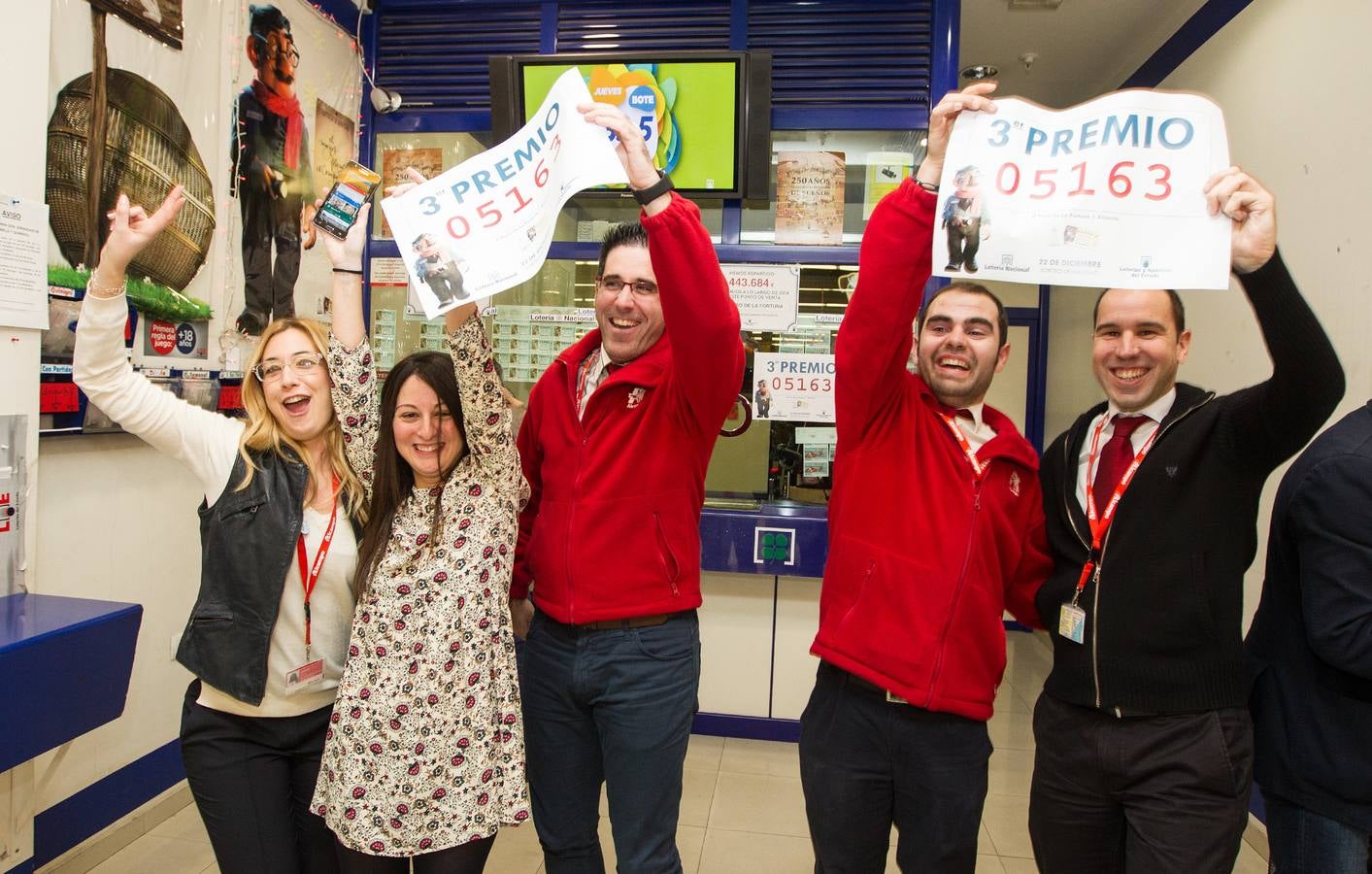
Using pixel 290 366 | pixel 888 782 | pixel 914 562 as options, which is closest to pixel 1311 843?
pixel 888 782

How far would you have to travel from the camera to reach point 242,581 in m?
1.59

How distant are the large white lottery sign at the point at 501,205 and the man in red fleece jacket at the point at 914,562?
1.93 feet

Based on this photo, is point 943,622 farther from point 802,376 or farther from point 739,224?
point 739,224

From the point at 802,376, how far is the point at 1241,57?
2380 millimetres

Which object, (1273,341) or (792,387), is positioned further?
(792,387)

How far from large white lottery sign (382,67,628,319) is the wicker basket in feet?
5.17

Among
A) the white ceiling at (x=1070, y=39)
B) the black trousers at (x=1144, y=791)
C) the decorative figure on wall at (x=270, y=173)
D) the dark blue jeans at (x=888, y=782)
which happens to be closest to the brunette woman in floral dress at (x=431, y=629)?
the dark blue jeans at (x=888, y=782)

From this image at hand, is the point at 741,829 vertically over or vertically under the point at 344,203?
under

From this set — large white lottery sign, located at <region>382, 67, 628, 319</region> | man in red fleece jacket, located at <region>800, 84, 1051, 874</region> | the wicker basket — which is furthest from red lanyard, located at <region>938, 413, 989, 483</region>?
the wicker basket

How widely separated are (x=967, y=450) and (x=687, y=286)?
687 millimetres

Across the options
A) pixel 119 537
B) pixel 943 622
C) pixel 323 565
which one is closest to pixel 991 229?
pixel 943 622

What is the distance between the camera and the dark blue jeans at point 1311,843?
1.43 m

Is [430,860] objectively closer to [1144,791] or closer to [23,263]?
[1144,791]

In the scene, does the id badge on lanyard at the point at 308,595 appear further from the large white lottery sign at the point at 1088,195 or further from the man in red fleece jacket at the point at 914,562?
the large white lottery sign at the point at 1088,195
